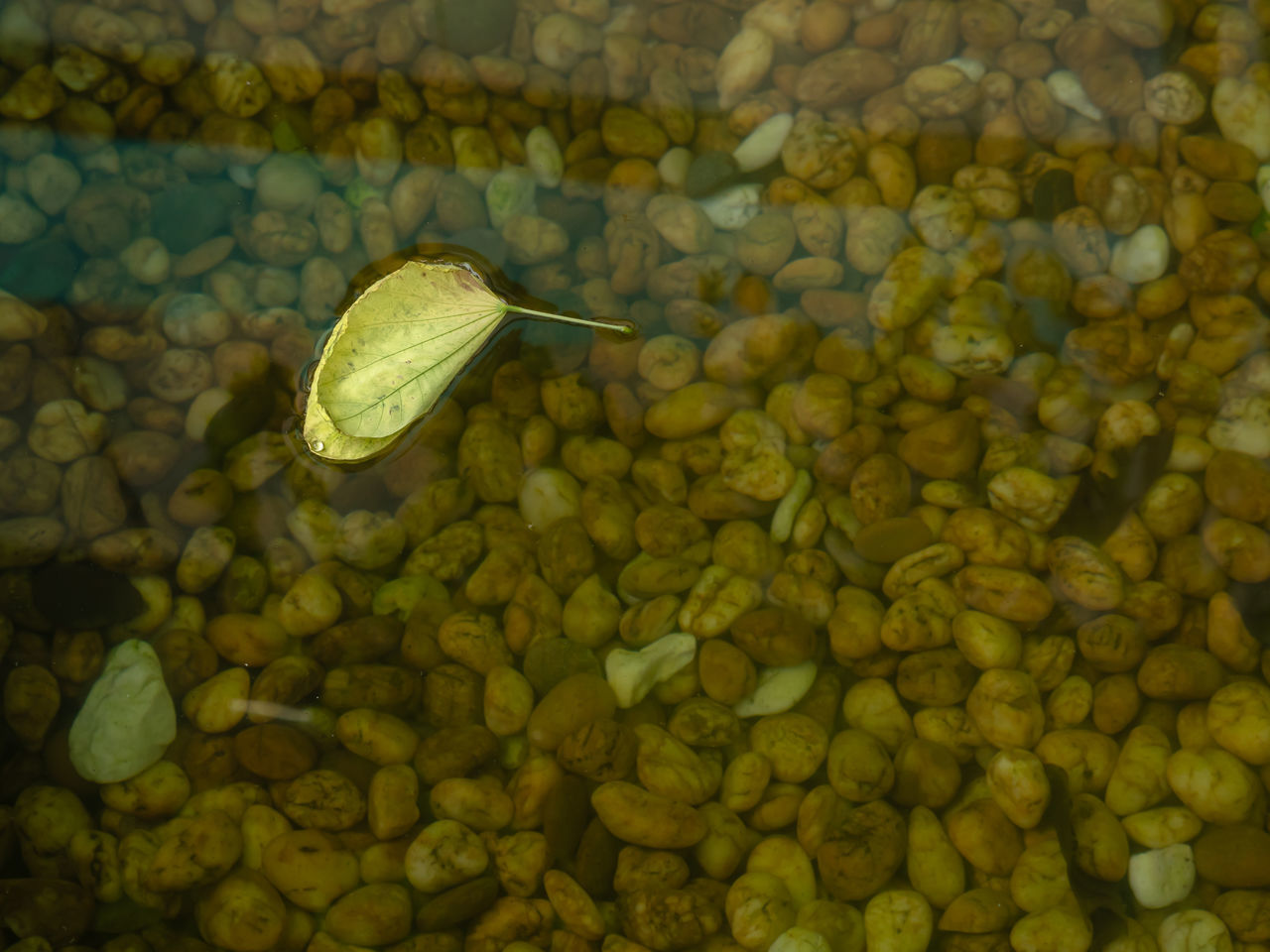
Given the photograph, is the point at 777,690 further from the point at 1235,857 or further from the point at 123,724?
the point at 123,724

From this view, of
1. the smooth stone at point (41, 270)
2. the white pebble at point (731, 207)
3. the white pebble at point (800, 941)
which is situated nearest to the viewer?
the white pebble at point (800, 941)

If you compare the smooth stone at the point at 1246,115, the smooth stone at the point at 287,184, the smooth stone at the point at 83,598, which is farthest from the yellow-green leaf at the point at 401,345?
the smooth stone at the point at 1246,115

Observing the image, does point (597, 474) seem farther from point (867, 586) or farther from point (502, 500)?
point (867, 586)

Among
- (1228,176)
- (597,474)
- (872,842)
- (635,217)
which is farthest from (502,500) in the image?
(1228,176)

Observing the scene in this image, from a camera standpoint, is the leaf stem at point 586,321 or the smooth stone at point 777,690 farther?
the leaf stem at point 586,321

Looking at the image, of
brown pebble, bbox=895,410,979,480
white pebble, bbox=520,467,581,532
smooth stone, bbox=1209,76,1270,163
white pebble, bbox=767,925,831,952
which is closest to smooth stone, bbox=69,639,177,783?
white pebble, bbox=520,467,581,532

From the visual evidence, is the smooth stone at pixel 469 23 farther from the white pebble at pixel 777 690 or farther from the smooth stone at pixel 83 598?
the white pebble at pixel 777 690
